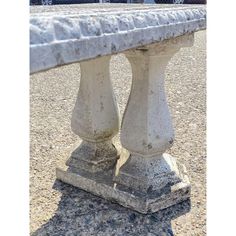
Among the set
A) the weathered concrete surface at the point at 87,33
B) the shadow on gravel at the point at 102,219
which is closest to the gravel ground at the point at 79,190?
the shadow on gravel at the point at 102,219

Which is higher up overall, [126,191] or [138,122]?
[138,122]

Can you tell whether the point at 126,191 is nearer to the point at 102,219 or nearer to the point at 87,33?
the point at 102,219

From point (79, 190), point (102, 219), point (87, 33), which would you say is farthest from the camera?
point (79, 190)

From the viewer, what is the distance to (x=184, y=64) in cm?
503

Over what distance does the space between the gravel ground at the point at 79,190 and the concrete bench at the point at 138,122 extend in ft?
0.20

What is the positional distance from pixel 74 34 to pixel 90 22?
0.25 feet

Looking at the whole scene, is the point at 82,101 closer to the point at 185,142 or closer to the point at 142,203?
the point at 142,203

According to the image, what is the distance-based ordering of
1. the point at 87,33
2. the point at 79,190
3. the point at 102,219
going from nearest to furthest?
the point at 87,33, the point at 102,219, the point at 79,190

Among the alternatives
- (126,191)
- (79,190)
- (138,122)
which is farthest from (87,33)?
(79,190)

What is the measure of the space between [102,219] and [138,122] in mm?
382

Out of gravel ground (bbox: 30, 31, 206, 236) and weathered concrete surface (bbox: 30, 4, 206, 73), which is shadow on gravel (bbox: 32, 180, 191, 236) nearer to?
gravel ground (bbox: 30, 31, 206, 236)

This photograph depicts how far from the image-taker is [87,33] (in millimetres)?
892

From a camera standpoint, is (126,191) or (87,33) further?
(126,191)

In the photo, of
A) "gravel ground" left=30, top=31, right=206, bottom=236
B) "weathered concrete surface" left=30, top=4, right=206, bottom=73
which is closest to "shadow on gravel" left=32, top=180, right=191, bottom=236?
"gravel ground" left=30, top=31, right=206, bottom=236
